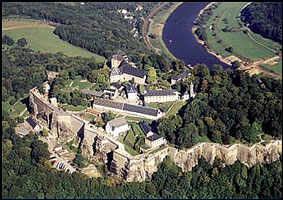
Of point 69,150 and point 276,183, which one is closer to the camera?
point 276,183

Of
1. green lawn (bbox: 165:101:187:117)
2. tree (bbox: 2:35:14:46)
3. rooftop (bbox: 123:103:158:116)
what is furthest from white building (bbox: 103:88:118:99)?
tree (bbox: 2:35:14:46)

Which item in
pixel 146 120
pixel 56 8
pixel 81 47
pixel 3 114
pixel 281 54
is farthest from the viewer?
pixel 56 8

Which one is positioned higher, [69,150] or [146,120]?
[146,120]

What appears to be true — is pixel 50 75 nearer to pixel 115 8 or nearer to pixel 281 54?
pixel 281 54

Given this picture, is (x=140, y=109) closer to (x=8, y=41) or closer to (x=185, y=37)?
(x=8, y=41)

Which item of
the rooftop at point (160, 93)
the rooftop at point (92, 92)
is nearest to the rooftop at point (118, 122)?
the rooftop at point (160, 93)

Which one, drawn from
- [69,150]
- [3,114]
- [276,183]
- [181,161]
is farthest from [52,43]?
[276,183]
